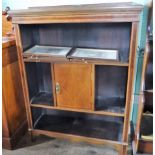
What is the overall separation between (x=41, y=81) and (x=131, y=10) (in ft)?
3.58

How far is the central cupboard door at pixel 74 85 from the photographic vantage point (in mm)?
1352

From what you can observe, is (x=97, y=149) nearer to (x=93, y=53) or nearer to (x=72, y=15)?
(x=93, y=53)

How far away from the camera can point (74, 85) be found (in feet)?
4.65

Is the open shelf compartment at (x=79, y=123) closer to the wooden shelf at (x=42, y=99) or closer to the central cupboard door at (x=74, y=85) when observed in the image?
the wooden shelf at (x=42, y=99)

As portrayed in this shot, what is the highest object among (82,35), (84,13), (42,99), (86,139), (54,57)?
(84,13)

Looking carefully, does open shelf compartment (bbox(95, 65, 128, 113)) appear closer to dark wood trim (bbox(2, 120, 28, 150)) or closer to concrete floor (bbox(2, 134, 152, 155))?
concrete floor (bbox(2, 134, 152, 155))

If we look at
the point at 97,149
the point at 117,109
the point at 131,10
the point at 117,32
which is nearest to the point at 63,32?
the point at 117,32

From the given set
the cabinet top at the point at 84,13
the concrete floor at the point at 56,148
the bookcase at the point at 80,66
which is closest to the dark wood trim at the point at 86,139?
the bookcase at the point at 80,66

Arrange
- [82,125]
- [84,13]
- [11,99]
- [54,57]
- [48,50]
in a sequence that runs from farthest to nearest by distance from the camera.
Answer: [82,125] → [11,99] → [48,50] → [54,57] → [84,13]

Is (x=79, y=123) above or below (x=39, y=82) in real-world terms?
below

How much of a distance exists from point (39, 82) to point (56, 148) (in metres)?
0.66

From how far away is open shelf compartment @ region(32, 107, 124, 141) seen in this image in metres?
1.59

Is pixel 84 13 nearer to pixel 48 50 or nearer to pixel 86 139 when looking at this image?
pixel 48 50

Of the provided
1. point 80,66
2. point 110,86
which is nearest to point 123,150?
point 110,86
